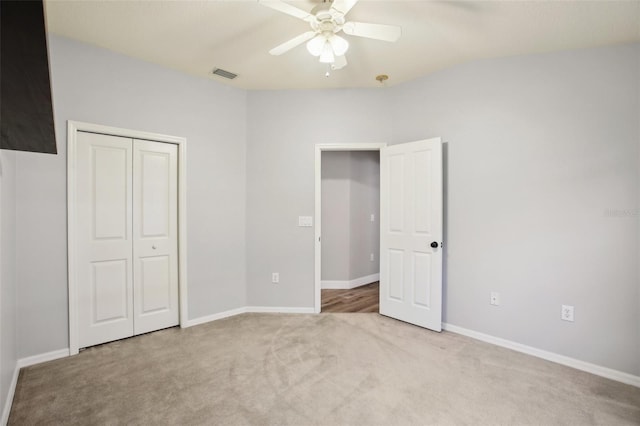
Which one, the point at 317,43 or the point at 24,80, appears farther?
the point at 317,43

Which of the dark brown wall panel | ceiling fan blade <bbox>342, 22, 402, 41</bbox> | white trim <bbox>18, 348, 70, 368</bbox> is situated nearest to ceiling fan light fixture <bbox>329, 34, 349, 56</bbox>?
ceiling fan blade <bbox>342, 22, 402, 41</bbox>

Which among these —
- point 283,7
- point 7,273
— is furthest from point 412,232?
point 7,273

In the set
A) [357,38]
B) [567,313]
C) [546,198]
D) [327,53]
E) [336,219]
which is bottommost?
[567,313]

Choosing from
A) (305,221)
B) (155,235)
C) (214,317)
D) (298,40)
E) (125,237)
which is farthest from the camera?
(305,221)

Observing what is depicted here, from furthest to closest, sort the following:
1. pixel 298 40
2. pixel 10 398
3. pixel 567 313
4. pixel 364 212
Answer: pixel 364 212
pixel 567 313
pixel 298 40
pixel 10 398

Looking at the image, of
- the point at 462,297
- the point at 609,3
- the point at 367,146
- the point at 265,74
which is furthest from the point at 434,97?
the point at 462,297

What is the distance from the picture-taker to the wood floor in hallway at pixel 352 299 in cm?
389

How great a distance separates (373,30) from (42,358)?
3.58m

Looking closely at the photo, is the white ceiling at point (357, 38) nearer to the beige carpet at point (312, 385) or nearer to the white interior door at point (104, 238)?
the white interior door at point (104, 238)

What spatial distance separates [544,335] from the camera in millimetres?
2631

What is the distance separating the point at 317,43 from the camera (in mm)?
2121

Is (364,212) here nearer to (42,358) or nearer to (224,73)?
(224,73)

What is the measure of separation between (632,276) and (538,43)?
6.55 ft

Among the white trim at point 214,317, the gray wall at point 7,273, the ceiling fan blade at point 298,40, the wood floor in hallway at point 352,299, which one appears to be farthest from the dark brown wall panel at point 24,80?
the wood floor in hallway at point 352,299
